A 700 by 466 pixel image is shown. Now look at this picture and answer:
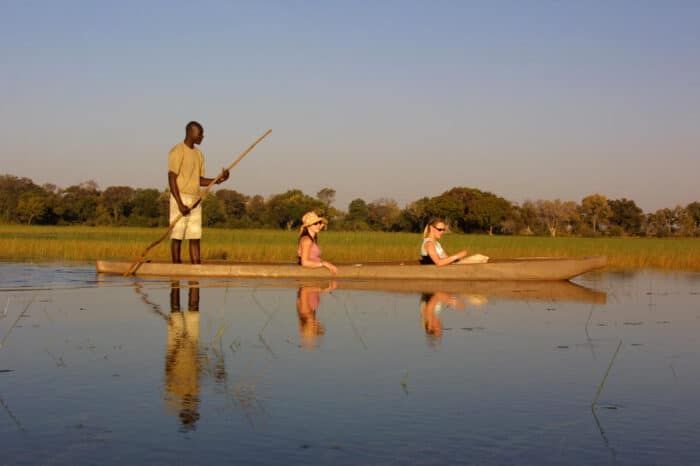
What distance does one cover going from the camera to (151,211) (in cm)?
6788

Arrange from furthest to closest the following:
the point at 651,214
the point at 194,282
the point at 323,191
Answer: the point at 323,191
the point at 651,214
the point at 194,282

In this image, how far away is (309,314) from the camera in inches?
336

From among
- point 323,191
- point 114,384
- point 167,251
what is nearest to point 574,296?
point 114,384

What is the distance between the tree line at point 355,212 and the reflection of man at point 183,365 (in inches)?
1940

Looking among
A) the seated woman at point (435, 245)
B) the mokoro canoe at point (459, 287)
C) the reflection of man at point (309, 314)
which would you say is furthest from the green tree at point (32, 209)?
the reflection of man at point (309, 314)

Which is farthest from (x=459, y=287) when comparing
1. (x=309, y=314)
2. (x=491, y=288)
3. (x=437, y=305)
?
(x=309, y=314)

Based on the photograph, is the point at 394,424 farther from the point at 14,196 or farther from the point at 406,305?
the point at 14,196

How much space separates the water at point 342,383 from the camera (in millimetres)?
3838

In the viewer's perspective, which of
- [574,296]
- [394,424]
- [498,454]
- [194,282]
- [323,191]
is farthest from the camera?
[323,191]

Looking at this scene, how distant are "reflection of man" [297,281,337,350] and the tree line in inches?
1819

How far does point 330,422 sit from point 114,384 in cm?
146

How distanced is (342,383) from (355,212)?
88.0m

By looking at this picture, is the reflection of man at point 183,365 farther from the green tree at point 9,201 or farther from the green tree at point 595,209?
the green tree at point 595,209

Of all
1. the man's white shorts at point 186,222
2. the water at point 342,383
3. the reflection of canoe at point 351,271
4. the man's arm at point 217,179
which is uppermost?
the man's arm at point 217,179
